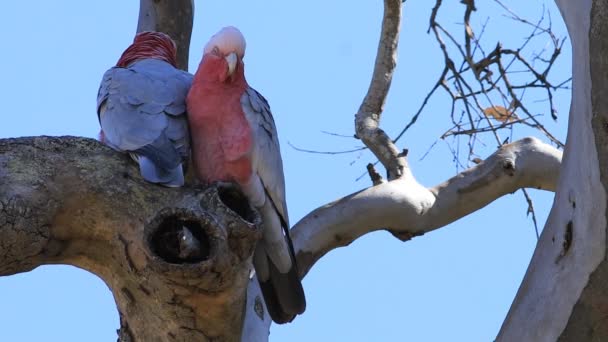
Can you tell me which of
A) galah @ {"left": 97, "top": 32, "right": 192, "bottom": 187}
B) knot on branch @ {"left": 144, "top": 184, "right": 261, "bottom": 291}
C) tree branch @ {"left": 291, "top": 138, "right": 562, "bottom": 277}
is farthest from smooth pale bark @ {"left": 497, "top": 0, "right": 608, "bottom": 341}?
tree branch @ {"left": 291, "top": 138, "right": 562, "bottom": 277}

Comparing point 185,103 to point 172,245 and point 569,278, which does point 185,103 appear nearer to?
point 172,245

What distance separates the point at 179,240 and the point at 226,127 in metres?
0.95

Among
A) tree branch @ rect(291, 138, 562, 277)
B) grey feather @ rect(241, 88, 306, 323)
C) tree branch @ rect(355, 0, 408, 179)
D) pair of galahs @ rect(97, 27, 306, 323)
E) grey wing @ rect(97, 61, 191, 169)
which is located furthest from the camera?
tree branch @ rect(355, 0, 408, 179)

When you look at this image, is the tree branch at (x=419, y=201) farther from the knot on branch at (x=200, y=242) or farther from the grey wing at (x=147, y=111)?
the knot on branch at (x=200, y=242)

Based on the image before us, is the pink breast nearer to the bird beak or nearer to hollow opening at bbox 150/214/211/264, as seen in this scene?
the bird beak

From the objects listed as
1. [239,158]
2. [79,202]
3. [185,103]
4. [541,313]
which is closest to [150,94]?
[185,103]

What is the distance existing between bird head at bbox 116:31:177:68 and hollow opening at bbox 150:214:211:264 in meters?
1.49

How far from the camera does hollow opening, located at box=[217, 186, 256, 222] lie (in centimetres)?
290

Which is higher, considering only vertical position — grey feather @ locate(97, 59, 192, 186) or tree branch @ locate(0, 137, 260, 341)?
grey feather @ locate(97, 59, 192, 186)

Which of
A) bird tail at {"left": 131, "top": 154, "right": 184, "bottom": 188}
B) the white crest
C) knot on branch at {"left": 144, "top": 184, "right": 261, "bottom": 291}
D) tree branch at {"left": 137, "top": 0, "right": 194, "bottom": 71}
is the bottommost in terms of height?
knot on branch at {"left": 144, "top": 184, "right": 261, "bottom": 291}

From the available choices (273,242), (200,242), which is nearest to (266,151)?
(273,242)

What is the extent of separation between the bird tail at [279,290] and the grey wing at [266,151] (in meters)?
0.15

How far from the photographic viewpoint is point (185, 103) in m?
3.55

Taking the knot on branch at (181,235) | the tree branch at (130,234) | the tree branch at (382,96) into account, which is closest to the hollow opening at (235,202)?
→ the tree branch at (130,234)
